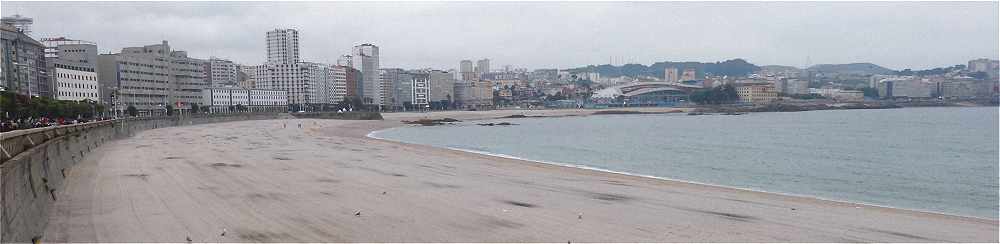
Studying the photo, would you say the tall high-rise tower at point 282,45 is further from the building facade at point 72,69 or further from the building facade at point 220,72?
the building facade at point 72,69

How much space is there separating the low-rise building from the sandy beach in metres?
119

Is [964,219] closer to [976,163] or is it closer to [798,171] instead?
[798,171]

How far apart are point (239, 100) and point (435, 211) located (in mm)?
137339

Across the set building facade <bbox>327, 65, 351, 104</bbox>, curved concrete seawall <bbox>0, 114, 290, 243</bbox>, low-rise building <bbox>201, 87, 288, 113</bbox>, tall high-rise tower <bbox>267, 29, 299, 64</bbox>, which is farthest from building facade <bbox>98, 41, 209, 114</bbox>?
curved concrete seawall <bbox>0, 114, 290, 243</bbox>

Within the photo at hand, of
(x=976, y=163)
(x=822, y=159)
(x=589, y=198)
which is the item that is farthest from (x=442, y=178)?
(x=976, y=163)

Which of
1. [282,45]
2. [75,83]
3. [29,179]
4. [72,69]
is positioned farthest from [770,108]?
[29,179]

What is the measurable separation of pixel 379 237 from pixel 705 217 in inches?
285

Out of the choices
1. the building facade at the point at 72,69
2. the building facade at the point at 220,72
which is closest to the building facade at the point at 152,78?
the building facade at the point at 72,69

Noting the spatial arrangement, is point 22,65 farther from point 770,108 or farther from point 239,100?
point 770,108

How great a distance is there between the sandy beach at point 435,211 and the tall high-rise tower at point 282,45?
175 meters

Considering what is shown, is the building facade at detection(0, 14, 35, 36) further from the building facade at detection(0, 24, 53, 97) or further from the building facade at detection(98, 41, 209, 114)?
the building facade at detection(0, 24, 53, 97)

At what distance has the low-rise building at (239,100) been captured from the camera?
439ft

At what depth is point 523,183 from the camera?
Answer: 20.8 meters

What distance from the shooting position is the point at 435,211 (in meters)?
14.6
